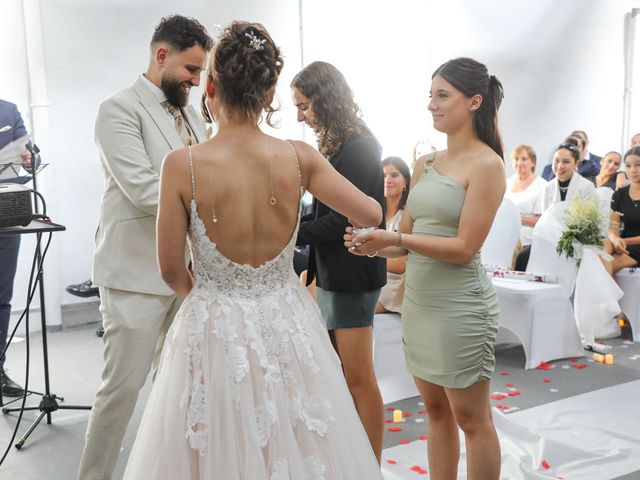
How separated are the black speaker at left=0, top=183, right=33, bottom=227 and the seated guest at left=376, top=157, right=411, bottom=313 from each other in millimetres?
2030

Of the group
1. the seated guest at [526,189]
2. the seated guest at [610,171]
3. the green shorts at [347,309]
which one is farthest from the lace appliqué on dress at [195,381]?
the seated guest at [610,171]

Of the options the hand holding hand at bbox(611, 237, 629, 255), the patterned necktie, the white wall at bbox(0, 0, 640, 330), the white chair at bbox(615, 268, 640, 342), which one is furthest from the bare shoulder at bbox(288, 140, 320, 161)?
the hand holding hand at bbox(611, 237, 629, 255)

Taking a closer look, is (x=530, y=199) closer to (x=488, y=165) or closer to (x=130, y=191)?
(x=488, y=165)

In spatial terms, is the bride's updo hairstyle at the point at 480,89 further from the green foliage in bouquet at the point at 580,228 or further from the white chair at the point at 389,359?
the green foliage in bouquet at the point at 580,228

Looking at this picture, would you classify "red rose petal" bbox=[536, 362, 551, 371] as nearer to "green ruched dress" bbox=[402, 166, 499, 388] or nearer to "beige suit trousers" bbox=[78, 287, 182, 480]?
"green ruched dress" bbox=[402, 166, 499, 388]

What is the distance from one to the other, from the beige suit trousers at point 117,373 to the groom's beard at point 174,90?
2.34 ft

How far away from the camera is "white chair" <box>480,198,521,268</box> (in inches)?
199

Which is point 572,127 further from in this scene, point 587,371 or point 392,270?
point 392,270

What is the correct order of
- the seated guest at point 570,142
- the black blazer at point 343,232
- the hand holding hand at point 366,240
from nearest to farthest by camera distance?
the hand holding hand at point 366,240
the black blazer at point 343,232
the seated guest at point 570,142

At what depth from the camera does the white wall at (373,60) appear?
568 centimetres

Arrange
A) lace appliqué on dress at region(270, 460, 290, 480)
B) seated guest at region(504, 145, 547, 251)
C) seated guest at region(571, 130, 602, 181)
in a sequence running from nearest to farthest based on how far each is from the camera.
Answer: lace appliqué on dress at region(270, 460, 290, 480), seated guest at region(504, 145, 547, 251), seated guest at region(571, 130, 602, 181)

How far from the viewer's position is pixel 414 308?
2326mm

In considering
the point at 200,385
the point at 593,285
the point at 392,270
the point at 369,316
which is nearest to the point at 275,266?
the point at 200,385

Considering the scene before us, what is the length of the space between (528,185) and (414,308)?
5040mm
